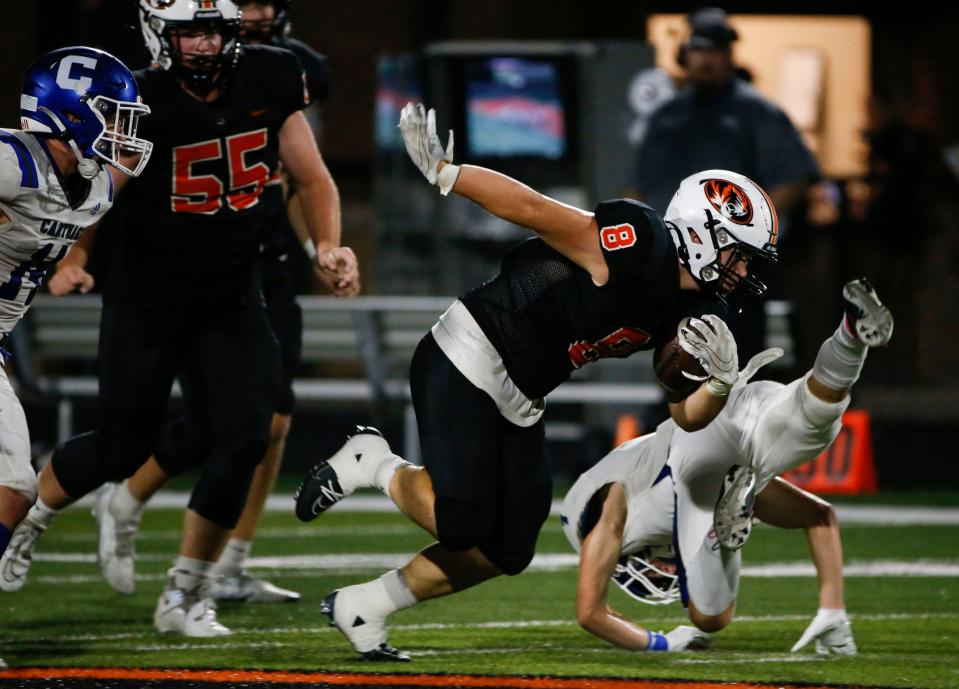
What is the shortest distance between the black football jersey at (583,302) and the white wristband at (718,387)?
0.19m

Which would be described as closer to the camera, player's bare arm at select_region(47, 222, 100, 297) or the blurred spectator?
player's bare arm at select_region(47, 222, 100, 297)

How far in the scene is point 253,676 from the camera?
4672 mm

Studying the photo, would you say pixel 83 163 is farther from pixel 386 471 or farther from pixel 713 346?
pixel 713 346

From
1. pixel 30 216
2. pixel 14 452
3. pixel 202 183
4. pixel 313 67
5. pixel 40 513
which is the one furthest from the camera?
pixel 313 67

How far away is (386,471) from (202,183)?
1008mm

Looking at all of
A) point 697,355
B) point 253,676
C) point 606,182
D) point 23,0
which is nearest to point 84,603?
point 253,676

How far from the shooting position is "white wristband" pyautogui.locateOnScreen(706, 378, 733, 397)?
4.78 meters

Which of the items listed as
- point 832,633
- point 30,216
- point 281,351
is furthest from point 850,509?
point 30,216

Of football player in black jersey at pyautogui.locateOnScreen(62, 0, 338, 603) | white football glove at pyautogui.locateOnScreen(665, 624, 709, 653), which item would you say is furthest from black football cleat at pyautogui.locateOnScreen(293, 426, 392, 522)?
white football glove at pyautogui.locateOnScreen(665, 624, 709, 653)

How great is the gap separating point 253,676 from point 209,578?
3.43 feet

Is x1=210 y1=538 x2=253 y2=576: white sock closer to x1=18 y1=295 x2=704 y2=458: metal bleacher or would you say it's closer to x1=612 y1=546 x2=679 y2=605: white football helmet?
x1=612 y1=546 x2=679 y2=605: white football helmet

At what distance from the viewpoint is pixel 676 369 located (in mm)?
4863

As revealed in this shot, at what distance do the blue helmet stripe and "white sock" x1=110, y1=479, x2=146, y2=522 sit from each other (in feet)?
5.69

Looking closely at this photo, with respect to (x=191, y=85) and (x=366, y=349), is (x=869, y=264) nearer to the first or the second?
(x=366, y=349)
